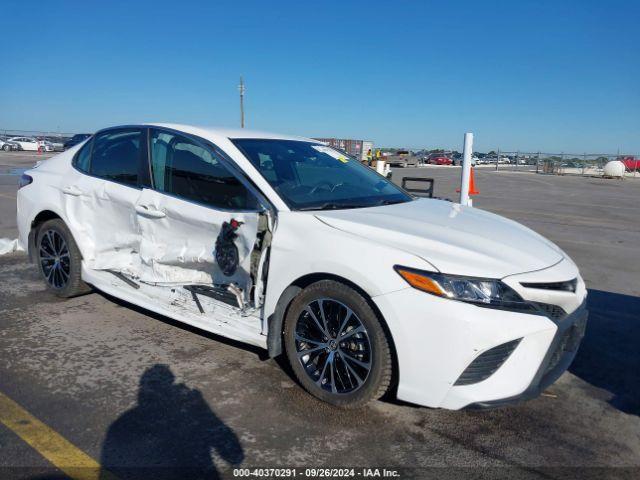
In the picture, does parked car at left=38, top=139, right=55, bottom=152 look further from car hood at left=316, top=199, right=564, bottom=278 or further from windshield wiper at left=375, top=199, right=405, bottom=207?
car hood at left=316, top=199, right=564, bottom=278

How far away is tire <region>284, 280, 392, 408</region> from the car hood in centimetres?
38

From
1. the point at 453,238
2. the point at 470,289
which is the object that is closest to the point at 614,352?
the point at 453,238

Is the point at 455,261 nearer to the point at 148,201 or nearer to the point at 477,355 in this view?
the point at 477,355

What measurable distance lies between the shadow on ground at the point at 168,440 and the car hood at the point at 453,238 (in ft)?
4.26

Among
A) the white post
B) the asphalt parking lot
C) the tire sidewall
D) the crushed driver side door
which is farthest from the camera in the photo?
the white post

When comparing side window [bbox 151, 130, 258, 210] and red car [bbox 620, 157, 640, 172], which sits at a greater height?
red car [bbox 620, 157, 640, 172]

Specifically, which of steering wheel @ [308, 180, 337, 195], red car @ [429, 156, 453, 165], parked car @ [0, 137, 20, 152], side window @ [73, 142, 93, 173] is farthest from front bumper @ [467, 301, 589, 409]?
red car @ [429, 156, 453, 165]

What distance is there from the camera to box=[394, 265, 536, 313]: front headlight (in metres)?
2.66

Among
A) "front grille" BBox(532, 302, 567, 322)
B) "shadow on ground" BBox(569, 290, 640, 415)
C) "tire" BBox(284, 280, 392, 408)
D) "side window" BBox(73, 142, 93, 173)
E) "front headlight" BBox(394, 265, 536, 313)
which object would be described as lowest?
"shadow on ground" BBox(569, 290, 640, 415)

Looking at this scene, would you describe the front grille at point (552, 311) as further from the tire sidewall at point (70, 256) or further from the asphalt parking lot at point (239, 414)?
the tire sidewall at point (70, 256)

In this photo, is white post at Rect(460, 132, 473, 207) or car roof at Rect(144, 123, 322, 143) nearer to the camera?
car roof at Rect(144, 123, 322, 143)

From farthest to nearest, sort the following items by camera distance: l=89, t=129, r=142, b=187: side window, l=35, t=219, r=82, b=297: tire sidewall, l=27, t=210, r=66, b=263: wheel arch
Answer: l=27, t=210, r=66, b=263: wheel arch
l=35, t=219, r=82, b=297: tire sidewall
l=89, t=129, r=142, b=187: side window

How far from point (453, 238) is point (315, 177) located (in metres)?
1.27

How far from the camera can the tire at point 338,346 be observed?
2848mm
